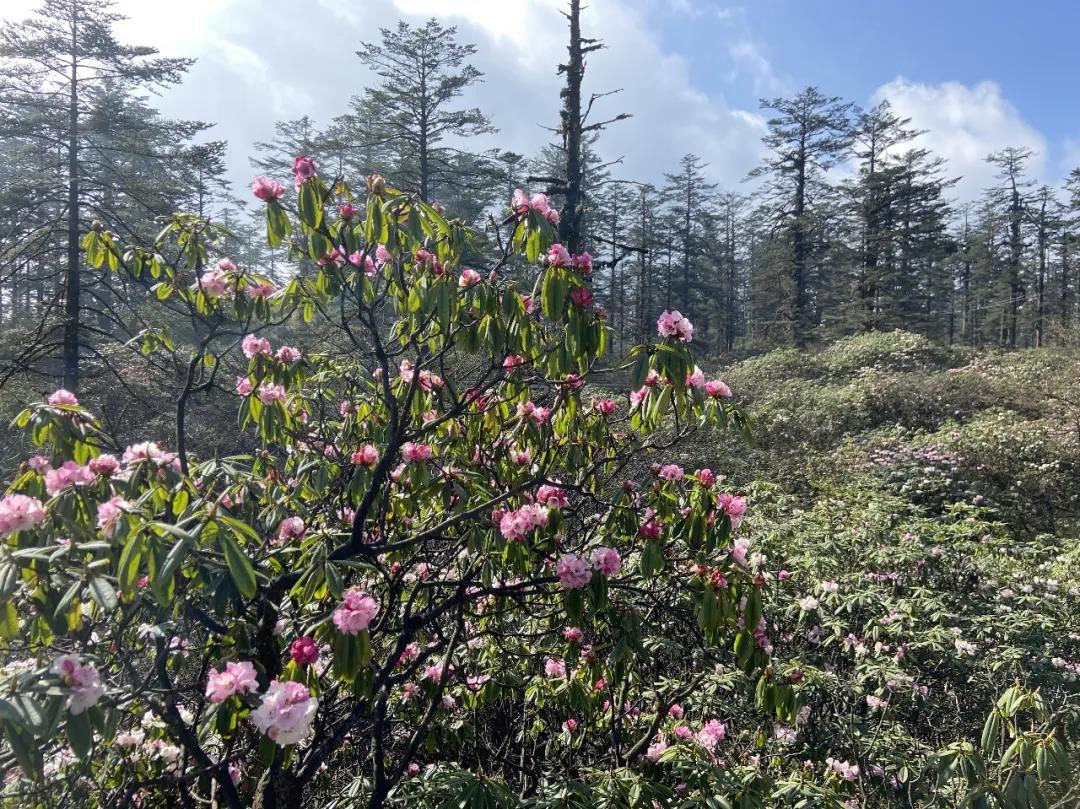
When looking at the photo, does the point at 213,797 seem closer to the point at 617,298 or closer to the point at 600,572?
the point at 600,572

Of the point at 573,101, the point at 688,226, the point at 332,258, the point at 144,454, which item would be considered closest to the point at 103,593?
the point at 144,454

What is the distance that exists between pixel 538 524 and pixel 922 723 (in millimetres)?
3141

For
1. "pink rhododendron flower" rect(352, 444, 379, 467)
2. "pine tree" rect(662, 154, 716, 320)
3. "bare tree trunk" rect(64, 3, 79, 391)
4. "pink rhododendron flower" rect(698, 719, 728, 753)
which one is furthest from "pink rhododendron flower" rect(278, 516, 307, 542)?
"pine tree" rect(662, 154, 716, 320)

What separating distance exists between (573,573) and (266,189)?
159 centimetres

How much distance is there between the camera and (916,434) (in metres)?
10.3

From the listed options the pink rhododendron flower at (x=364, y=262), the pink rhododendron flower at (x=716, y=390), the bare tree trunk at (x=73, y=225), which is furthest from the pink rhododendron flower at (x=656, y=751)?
the bare tree trunk at (x=73, y=225)

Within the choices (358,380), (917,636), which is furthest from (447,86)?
(917,636)

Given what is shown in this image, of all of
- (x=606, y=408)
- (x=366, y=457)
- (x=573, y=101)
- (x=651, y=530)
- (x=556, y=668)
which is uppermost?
(x=573, y=101)

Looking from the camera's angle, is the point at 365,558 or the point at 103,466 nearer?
the point at 103,466

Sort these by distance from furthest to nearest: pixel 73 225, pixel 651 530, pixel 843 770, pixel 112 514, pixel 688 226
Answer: pixel 688 226, pixel 73 225, pixel 843 770, pixel 651 530, pixel 112 514

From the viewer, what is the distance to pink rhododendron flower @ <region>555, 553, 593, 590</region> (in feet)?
5.91

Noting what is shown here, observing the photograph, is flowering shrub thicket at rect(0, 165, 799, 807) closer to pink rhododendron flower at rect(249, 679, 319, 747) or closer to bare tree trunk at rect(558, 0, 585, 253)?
pink rhododendron flower at rect(249, 679, 319, 747)

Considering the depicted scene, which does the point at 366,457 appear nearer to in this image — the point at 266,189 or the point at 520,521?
the point at 520,521

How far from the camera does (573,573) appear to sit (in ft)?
5.91
